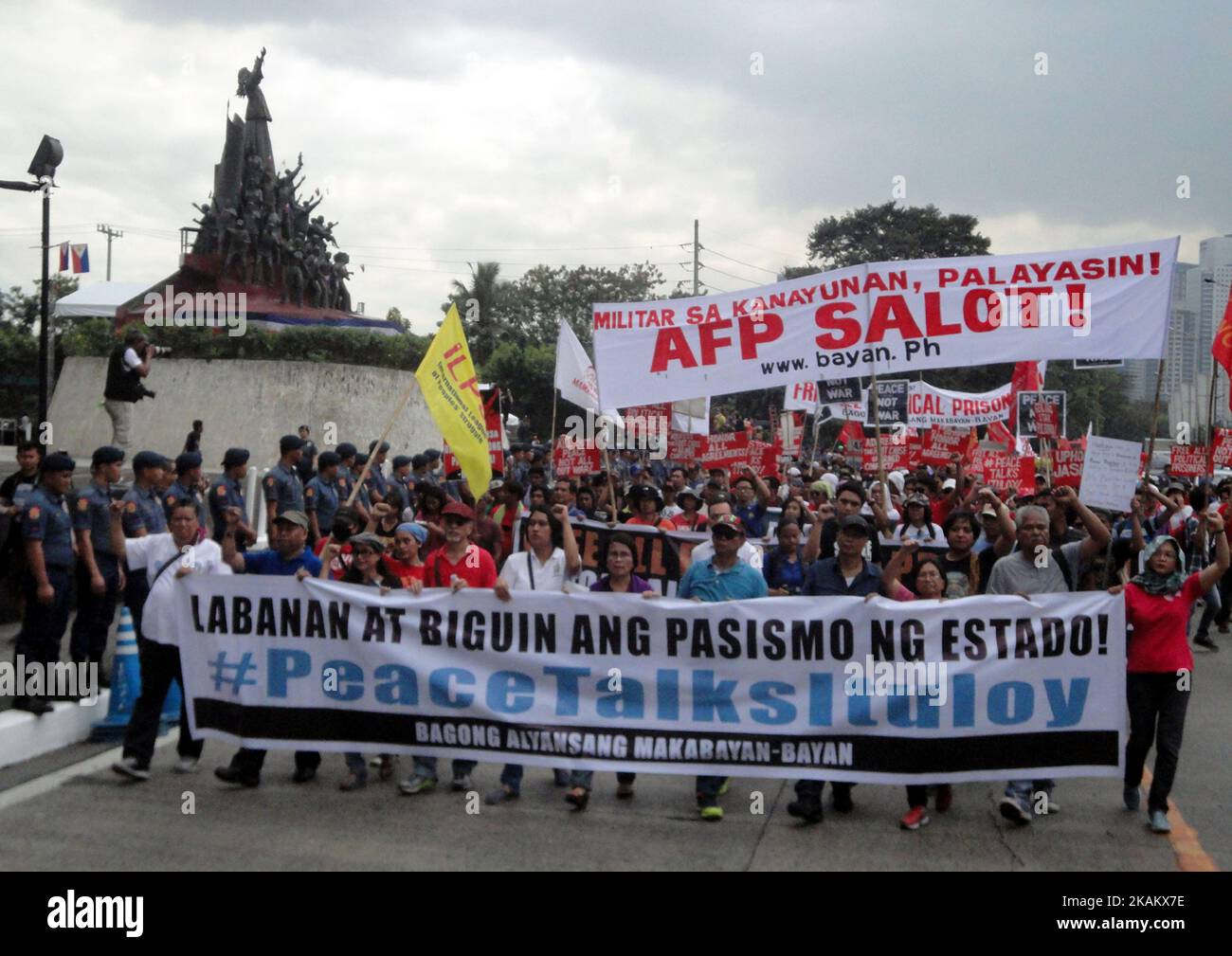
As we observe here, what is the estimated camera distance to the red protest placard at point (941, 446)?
18.6 meters

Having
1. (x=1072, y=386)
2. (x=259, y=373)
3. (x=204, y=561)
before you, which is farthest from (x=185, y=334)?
(x=1072, y=386)

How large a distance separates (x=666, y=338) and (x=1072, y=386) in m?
54.5

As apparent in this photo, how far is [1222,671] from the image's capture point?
10906mm

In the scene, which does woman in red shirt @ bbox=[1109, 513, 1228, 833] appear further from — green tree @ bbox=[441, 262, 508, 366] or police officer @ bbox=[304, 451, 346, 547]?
green tree @ bbox=[441, 262, 508, 366]

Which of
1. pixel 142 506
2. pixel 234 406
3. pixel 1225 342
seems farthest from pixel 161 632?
pixel 234 406

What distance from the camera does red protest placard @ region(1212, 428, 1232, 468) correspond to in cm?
1630

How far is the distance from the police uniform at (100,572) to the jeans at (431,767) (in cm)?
283

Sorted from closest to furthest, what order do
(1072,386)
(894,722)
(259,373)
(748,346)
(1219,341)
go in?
(894,722) → (748,346) → (1219,341) → (259,373) → (1072,386)

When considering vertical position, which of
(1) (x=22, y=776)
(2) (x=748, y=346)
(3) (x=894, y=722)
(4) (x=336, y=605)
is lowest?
(1) (x=22, y=776)

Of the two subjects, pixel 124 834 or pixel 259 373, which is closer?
pixel 124 834

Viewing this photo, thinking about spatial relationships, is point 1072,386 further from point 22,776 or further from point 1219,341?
point 22,776

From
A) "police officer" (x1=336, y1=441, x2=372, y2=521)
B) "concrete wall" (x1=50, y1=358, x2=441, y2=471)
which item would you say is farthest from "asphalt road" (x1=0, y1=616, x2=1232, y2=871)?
"concrete wall" (x1=50, y1=358, x2=441, y2=471)

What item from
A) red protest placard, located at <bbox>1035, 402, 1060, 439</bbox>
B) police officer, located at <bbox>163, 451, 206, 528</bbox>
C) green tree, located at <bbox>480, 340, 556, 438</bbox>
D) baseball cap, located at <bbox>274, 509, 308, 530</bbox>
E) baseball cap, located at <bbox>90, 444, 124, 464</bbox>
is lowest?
baseball cap, located at <bbox>274, 509, 308, 530</bbox>

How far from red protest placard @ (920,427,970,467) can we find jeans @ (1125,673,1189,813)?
493 inches
